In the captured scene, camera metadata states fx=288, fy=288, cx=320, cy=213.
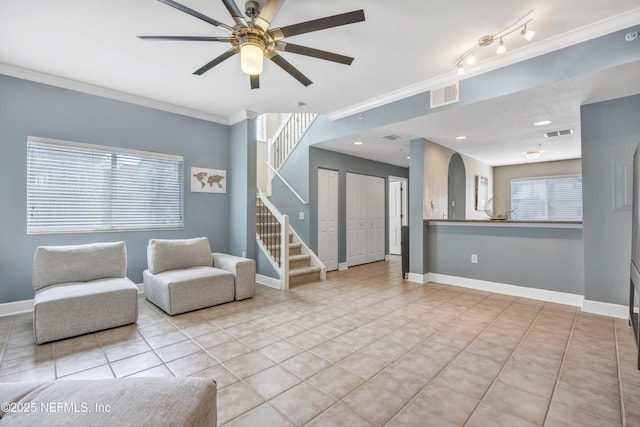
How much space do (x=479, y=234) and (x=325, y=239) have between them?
273cm

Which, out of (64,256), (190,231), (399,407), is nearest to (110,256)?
(64,256)

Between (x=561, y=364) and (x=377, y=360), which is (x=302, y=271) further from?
(x=561, y=364)

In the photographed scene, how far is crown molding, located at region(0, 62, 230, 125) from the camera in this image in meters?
3.31

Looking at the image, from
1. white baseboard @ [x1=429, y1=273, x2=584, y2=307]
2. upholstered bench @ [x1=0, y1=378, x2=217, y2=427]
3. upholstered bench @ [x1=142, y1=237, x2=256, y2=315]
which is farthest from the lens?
white baseboard @ [x1=429, y1=273, x2=584, y2=307]

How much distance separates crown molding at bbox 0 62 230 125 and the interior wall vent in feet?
11.5

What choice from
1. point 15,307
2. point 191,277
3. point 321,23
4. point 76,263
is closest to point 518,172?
point 321,23

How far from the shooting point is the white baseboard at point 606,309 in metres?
3.13

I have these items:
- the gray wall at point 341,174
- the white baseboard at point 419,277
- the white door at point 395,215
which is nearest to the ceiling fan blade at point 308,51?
the gray wall at point 341,174

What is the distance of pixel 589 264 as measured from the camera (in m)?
3.31

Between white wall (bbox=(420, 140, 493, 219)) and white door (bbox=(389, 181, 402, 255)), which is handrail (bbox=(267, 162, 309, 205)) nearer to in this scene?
white wall (bbox=(420, 140, 493, 219))

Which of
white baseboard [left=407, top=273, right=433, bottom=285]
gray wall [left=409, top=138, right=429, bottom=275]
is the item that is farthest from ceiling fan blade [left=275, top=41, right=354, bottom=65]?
white baseboard [left=407, top=273, right=433, bottom=285]

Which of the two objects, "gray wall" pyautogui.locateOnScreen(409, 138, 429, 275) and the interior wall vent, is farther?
"gray wall" pyautogui.locateOnScreen(409, 138, 429, 275)

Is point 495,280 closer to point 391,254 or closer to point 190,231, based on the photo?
point 391,254

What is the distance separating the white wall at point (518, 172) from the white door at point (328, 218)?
5.11 metres
